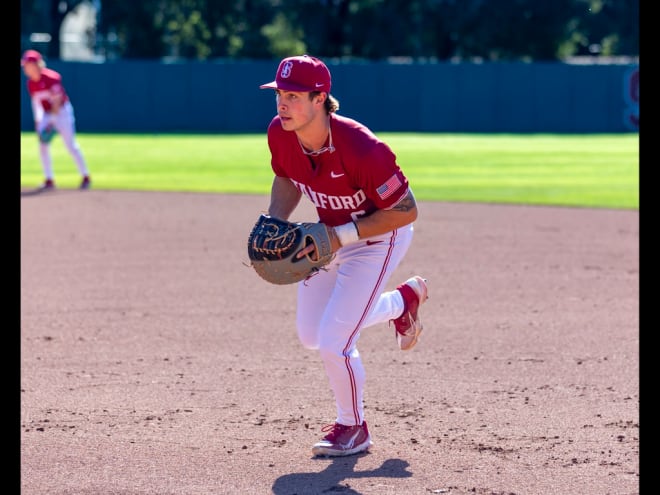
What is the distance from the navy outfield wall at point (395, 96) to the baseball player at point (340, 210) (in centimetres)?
3091

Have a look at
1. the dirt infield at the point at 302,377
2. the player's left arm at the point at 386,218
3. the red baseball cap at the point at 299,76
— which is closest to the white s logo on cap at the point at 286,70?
the red baseball cap at the point at 299,76

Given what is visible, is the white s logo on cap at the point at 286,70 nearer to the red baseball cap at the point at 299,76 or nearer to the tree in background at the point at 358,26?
the red baseball cap at the point at 299,76

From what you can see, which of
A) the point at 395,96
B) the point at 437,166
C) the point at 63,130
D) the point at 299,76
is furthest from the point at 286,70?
the point at 395,96

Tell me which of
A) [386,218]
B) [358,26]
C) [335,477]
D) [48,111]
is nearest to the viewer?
[335,477]

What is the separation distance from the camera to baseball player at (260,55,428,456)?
497 centimetres

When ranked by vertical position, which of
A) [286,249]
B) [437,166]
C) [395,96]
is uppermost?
[395,96]

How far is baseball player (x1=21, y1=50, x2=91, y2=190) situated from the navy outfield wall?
62.0 feet

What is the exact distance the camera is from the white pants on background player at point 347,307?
5.20 meters

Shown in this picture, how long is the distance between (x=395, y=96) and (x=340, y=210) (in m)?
32.1

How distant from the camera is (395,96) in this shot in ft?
121

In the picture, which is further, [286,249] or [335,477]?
[286,249]

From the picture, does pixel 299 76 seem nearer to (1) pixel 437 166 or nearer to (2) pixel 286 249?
(2) pixel 286 249

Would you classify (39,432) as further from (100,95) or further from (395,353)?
(100,95)
